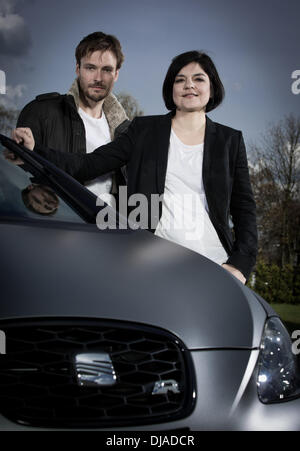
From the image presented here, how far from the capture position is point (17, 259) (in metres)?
1.45

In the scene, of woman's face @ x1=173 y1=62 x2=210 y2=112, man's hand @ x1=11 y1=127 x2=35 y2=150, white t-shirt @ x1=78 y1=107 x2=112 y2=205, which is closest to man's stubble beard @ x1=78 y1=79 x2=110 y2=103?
white t-shirt @ x1=78 y1=107 x2=112 y2=205

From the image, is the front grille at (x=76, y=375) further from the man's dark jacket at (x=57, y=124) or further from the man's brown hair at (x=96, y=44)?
the man's brown hair at (x=96, y=44)

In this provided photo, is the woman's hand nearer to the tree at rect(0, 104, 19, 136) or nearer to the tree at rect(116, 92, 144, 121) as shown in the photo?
the tree at rect(0, 104, 19, 136)

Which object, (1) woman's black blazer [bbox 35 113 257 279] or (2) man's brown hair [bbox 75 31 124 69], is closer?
(1) woman's black blazer [bbox 35 113 257 279]

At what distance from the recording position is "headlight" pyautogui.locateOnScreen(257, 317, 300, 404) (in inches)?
55.1

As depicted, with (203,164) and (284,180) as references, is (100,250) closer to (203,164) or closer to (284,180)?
(203,164)

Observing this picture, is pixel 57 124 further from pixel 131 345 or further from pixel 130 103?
pixel 130 103

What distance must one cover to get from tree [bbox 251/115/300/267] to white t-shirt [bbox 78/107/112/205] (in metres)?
18.8

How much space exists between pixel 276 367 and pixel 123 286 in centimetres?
Result: 48

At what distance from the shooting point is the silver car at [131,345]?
48.1 inches

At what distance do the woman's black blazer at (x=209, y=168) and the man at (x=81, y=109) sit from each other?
24cm

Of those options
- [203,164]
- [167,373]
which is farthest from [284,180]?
[167,373]

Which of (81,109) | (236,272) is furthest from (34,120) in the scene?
(236,272)
